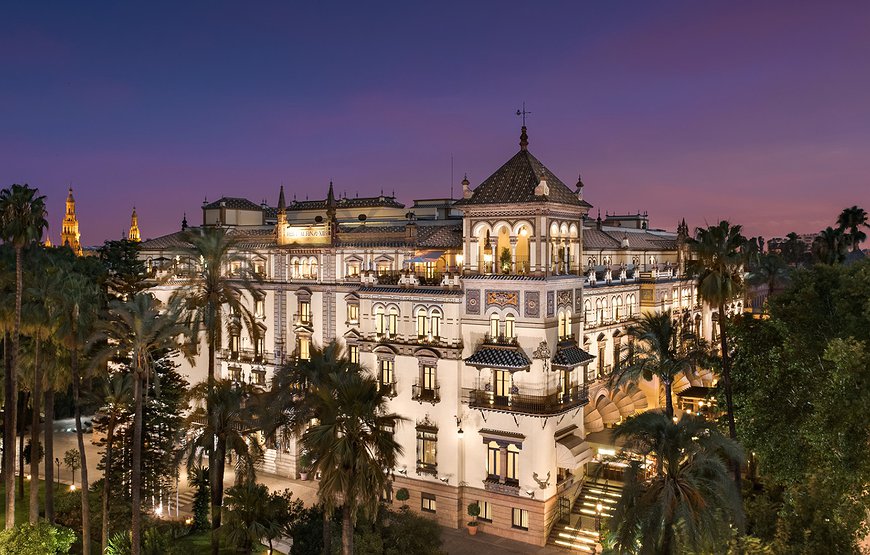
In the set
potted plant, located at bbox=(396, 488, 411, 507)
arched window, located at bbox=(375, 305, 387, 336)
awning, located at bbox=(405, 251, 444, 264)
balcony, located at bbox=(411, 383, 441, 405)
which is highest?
awning, located at bbox=(405, 251, 444, 264)

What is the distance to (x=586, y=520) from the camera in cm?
3816

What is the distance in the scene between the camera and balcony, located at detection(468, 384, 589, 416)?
122 feet

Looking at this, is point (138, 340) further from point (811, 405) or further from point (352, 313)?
point (811, 405)

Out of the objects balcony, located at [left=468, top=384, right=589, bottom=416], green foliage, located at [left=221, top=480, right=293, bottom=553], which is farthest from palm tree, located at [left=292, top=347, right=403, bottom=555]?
balcony, located at [left=468, top=384, right=589, bottom=416]

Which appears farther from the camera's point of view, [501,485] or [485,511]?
[485,511]

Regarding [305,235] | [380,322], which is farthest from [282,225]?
[380,322]

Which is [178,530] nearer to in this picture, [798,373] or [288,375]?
[288,375]

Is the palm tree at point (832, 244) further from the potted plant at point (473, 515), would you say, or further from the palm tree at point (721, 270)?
the potted plant at point (473, 515)

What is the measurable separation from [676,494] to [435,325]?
921 inches

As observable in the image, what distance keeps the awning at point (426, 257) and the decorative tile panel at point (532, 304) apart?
8534 mm

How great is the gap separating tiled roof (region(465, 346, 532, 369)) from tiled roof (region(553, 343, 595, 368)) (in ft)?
5.90

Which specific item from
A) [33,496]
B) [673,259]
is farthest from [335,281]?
[673,259]

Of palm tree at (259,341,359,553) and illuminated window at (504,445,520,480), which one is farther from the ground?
palm tree at (259,341,359,553)

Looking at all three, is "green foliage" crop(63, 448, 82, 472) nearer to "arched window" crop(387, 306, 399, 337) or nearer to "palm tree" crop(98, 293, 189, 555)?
"palm tree" crop(98, 293, 189, 555)
